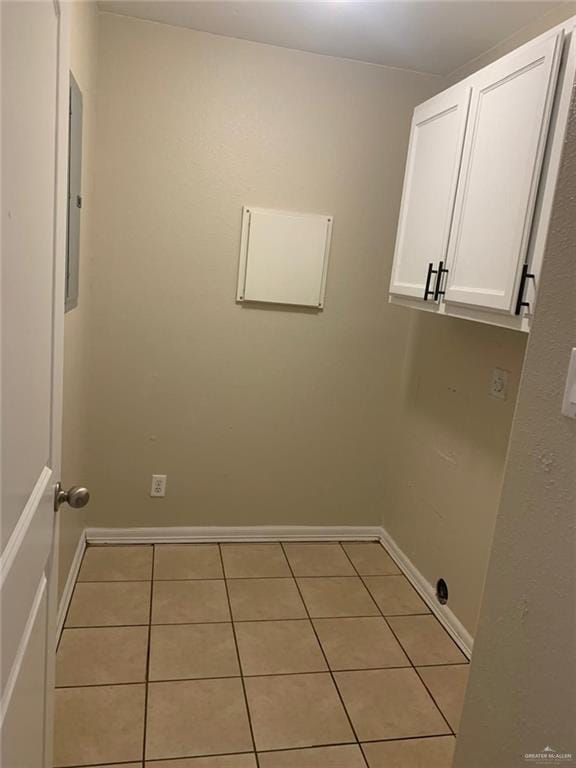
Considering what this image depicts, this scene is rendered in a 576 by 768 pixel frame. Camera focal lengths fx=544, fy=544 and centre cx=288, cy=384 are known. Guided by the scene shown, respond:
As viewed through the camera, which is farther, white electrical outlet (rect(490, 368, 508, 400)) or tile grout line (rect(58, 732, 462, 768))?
white electrical outlet (rect(490, 368, 508, 400))

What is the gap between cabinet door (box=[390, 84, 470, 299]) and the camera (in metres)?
2.05

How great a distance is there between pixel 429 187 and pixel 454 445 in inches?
44.8

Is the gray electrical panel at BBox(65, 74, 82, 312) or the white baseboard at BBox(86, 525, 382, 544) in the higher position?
the gray electrical panel at BBox(65, 74, 82, 312)

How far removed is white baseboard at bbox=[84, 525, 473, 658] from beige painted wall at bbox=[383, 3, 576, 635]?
0.06 m

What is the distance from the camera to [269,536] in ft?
10.1

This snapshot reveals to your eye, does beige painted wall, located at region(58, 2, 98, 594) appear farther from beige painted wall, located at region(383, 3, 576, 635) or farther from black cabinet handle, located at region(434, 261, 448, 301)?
beige painted wall, located at region(383, 3, 576, 635)

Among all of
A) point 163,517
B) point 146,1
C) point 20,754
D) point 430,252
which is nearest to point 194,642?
point 163,517

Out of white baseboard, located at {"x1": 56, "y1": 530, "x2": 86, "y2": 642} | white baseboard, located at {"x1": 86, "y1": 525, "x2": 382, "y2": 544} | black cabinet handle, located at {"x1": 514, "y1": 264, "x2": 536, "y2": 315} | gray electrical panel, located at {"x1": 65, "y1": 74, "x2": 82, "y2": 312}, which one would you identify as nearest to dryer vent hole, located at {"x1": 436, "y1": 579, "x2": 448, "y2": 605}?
white baseboard, located at {"x1": 86, "y1": 525, "x2": 382, "y2": 544}

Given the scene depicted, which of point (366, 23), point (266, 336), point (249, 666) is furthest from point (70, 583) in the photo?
point (366, 23)

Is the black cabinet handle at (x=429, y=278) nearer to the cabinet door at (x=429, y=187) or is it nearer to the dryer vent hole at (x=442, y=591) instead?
the cabinet door at (x=429, y=187)

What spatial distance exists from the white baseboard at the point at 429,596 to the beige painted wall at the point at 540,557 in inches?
44.4

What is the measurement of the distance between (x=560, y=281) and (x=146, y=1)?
2224mm

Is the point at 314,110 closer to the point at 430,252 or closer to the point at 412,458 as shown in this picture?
the point at 430,252

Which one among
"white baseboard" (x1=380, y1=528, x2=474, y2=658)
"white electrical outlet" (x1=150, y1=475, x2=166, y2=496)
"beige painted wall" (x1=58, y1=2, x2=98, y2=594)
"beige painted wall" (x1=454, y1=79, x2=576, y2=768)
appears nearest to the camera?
"beige painted wall" (x1=454, y1=79, x2=576, y2=768)
